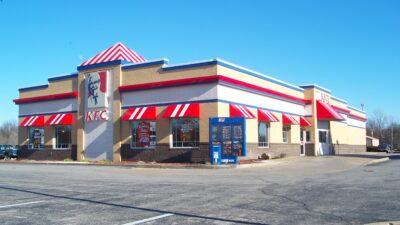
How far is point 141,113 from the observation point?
31.2 metres

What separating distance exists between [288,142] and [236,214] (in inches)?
1170

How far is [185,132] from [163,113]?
2.14 meters

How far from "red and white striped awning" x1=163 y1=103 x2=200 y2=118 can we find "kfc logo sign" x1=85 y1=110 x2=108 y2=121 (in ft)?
19.5

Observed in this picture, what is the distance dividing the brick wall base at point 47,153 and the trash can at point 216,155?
46.4ft

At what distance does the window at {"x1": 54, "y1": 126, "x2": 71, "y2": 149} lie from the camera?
1444 inches

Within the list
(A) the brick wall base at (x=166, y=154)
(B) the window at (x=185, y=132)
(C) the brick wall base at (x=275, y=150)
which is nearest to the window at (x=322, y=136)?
(C) the brick wall base at (x=275, y=150)

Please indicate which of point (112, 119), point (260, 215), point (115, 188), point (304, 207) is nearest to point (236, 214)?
point (260, 215)

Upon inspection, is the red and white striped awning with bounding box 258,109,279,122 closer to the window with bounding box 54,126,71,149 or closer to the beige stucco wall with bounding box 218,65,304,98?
the beige stucco wall with bounding box 218,65,304,98

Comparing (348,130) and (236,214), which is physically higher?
(348,130)

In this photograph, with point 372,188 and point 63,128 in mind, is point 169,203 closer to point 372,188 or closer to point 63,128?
point 372,188

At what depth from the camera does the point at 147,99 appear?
→ 3170cm

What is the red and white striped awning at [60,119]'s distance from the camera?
35.9 metres

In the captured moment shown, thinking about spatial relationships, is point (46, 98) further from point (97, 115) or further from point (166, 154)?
point (166, 154)

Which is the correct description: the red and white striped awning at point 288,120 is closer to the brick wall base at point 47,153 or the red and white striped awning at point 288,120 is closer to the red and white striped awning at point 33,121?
the brick wall base at point 47,153
